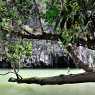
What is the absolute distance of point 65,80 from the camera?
612cm

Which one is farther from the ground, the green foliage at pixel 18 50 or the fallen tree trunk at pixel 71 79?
the green foliage at pixel 18 50

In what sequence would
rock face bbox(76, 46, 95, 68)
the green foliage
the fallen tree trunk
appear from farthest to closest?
the green foliage
rock face bbox(76, 46, 95, 68)
the fallen tree trunk

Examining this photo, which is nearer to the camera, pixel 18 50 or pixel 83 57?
pixel 18 50

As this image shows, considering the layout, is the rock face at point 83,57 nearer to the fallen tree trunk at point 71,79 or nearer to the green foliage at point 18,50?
the fallen tree trunk at point 71,79

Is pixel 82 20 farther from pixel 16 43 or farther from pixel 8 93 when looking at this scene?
pixel 8 93

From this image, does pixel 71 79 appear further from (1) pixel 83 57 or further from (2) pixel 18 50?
(1) pixel 83 57

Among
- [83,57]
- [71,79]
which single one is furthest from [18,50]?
[83,57]

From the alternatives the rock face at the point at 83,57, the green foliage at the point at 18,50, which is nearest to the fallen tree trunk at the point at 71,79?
the rock face at the point at 83,57

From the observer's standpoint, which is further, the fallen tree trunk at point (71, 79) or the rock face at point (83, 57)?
the rock face at point (83, 57)

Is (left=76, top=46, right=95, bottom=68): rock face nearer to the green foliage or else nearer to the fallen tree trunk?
the fallen tree trunk

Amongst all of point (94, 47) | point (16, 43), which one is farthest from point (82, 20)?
point (16, 43)

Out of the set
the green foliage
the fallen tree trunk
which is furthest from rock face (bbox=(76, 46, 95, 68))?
the green foliage

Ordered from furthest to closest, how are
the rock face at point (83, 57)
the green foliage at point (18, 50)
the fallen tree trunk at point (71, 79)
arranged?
the green foliage at point (18, 50)
the rock face at point (83, 57)
the fallen tree trunk at point (71, 79)

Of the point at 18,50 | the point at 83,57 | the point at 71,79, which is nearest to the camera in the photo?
the point at 71,79
